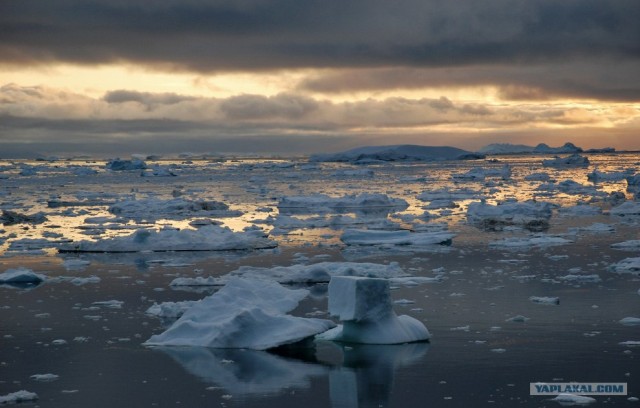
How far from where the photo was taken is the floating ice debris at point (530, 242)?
15180mm

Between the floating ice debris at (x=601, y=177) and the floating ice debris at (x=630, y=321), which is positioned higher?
the floating ice debris at (x=630, y=321)

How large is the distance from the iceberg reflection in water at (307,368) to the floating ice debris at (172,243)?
7.06 meters

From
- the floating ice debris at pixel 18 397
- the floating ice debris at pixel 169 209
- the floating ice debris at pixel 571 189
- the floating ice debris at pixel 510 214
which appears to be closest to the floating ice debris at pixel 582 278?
the floating ice debris at pixel 18 397

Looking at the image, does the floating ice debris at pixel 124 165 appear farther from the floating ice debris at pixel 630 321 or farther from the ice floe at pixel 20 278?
the floating ice debris at pixel 630 321

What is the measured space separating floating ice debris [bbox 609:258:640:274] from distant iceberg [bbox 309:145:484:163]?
2978 inches

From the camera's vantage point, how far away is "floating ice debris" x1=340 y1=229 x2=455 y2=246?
1546cm

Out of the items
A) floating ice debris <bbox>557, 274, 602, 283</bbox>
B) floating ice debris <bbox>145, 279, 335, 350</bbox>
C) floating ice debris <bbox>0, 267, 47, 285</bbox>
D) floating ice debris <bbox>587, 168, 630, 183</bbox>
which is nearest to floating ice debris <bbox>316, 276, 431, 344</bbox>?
floating ice debris <bbox>145, 279, 335, 350</bbox>

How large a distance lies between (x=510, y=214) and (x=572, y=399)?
15.1 meters

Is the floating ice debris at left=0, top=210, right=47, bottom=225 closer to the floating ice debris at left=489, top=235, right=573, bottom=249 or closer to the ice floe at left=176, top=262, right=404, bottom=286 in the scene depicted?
the ice floe at left=176, top=262, right=404, bottom=286

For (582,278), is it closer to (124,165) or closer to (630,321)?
(630,321)

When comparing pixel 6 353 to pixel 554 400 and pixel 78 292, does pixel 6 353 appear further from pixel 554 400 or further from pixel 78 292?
pixel 554 400

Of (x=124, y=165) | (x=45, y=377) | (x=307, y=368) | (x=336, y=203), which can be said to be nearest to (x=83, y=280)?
(x=45, y=377)

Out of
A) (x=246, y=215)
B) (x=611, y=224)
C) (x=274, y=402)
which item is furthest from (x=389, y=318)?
(x=246, y=215)

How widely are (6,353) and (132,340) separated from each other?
1125mm
